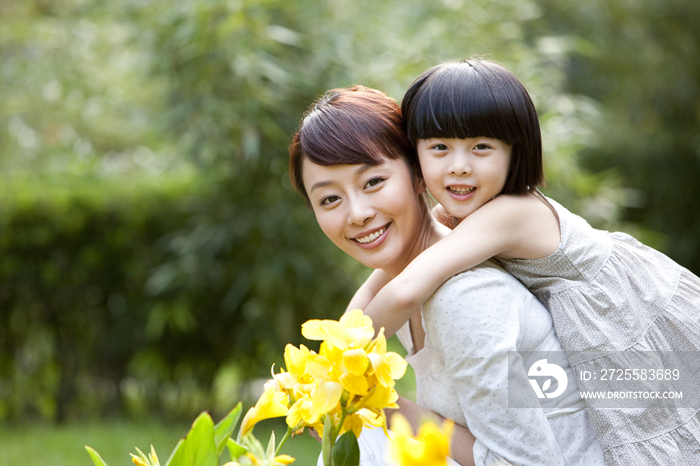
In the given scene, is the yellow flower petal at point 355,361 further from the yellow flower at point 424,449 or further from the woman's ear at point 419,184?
the woman's ear at point 419,184

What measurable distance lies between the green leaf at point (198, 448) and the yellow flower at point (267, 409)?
67 mm

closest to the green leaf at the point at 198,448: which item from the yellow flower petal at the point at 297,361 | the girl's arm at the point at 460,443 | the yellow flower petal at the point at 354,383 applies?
the yellow flower petal at the point at 297,361

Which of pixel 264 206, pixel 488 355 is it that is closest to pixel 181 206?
pixel 264 206

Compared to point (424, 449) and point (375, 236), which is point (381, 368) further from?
point (375, 236)

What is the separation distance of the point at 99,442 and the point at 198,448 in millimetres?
3678

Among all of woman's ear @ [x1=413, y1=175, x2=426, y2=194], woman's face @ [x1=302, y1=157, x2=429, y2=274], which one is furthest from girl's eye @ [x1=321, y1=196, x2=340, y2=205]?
woman's ear @ [x1=413, y1=175, x2=426, y2=194]

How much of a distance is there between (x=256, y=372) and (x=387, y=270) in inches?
134

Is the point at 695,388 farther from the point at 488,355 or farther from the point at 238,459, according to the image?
the point at 238,459

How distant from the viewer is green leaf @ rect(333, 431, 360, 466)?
3.11 ft

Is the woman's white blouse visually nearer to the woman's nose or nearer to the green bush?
the woman's nose

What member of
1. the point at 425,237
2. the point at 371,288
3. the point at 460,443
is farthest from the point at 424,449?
the point at 371,288

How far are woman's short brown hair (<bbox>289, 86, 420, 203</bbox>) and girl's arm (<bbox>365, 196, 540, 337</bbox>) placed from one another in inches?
11.5

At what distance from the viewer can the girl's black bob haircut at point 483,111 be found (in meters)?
1.38

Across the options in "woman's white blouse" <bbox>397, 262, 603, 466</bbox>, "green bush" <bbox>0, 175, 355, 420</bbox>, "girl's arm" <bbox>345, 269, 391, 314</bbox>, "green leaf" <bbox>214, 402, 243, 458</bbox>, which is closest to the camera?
"green leaf" <bbox>214, 402, 243, 458</bbox>
